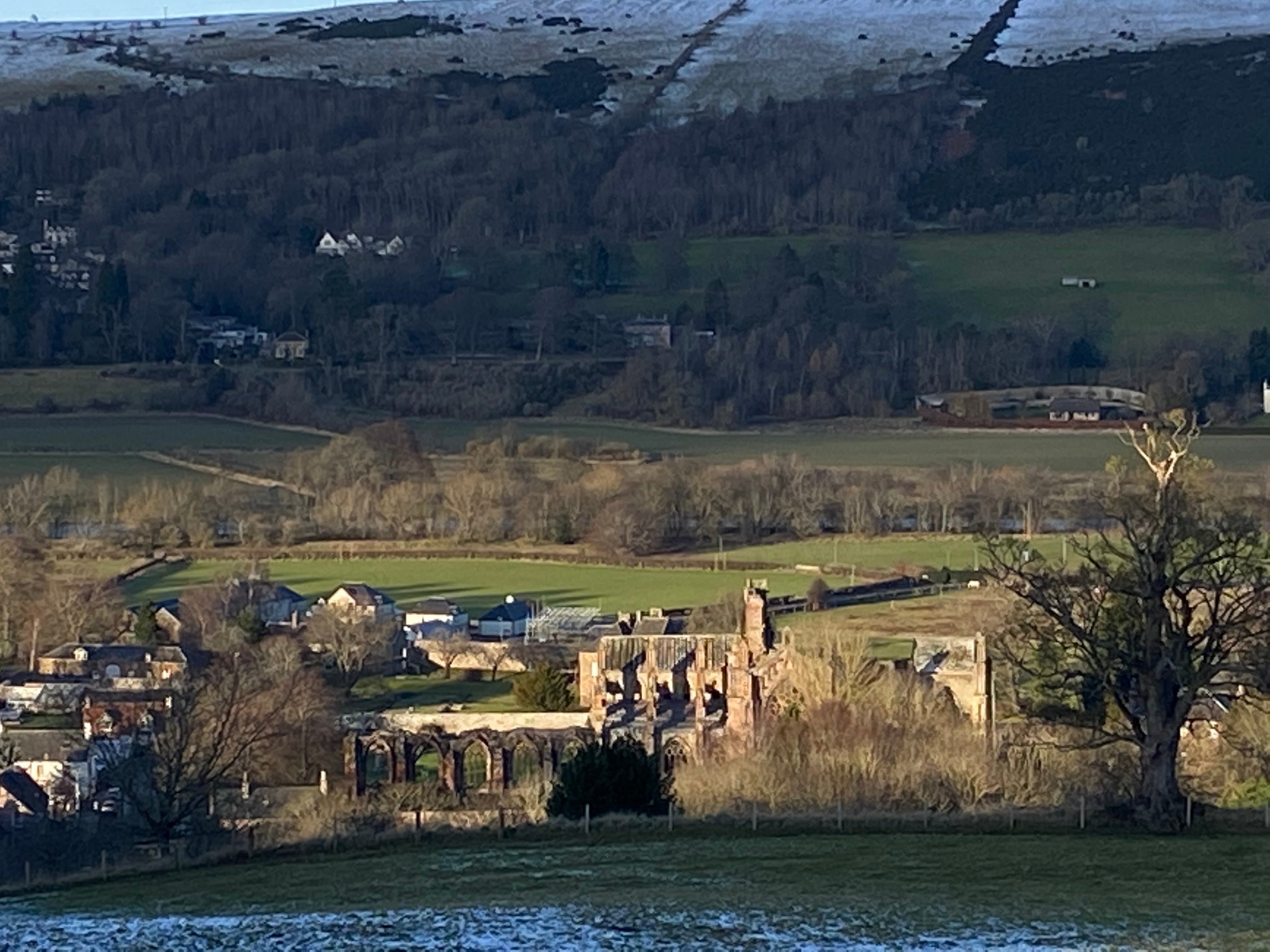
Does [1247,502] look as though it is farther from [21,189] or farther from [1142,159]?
[21,189]

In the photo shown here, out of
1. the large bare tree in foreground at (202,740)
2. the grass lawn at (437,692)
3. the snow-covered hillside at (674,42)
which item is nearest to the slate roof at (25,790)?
the large bare tree in foreground at (202,740)

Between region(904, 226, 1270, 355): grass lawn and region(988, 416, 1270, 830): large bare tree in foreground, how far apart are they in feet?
204

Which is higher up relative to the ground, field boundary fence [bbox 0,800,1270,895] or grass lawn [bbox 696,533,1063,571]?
grass lawn [bbox 696,533,1063,571]

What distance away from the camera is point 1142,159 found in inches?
4513

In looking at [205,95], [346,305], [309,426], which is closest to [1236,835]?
[309,426]

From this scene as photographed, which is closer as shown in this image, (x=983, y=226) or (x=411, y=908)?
(x=411, y=908)

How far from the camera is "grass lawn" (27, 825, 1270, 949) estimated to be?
58.4ft

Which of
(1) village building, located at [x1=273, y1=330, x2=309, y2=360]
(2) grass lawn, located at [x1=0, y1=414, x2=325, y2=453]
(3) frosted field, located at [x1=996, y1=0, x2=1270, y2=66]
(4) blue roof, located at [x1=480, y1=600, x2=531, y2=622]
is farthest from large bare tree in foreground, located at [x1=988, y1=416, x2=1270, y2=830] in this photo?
(3) frosted field, located at [x1=996, y1=0, x2=1270, y2=66]

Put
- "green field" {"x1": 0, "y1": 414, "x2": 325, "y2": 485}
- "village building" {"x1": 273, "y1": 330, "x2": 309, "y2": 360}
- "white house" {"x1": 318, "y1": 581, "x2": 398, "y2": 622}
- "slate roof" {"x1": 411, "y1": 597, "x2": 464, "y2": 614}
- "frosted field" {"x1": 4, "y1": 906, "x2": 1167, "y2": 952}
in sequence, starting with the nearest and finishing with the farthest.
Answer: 1. "frosted field" {"x1": 4, "y1": 906, "x2": 1167, "y2": 952}
2. "white house" {"x1": 318, "y1": 581, "x2": 398, "y2": 622}
3. "slate roof" {"x1": 411, "y1": 597, "x2": 464, "y2": 614}
4. "green field" {"x1": 0, "y1": 414, "x2": 325, "y2": 485}
5. "village building" {"x1": 273, "y1": 330, "x2": 309, "y2": 360}

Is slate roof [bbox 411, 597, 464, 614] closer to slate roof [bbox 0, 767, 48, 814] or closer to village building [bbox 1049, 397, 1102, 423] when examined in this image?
slate roof [bbox 0, 767, 48, 814]

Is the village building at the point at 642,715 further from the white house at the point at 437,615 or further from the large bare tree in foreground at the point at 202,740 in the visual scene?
the white house at the point at 437,615

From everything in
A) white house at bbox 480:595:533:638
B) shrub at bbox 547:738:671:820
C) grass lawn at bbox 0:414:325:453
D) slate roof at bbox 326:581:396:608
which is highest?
grass lawn at bbox 0:414:325:453

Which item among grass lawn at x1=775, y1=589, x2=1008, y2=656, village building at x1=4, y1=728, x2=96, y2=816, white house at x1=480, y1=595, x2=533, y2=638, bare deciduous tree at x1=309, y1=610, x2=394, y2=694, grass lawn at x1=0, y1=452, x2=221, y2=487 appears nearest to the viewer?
village building at x1=4, y1=728, x2=96, y2=816

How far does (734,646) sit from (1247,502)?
17.9 m
